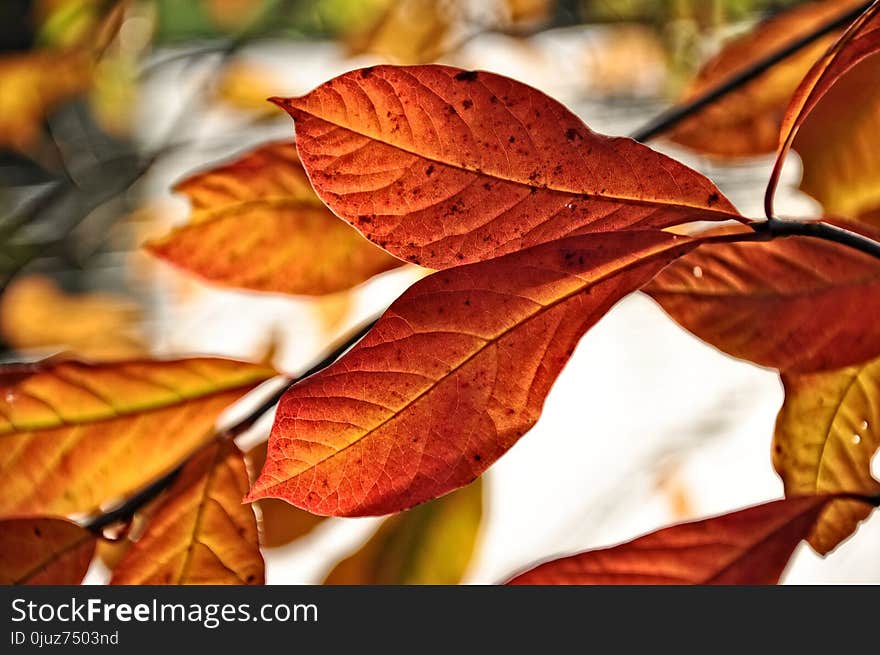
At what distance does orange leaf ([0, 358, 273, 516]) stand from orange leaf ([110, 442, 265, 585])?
0.02m

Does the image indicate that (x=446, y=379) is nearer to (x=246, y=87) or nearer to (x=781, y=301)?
(x=781, y=301)

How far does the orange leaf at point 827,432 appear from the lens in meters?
→ 0.23

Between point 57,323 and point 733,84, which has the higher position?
point 57,323

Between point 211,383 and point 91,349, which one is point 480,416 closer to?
point 211,383

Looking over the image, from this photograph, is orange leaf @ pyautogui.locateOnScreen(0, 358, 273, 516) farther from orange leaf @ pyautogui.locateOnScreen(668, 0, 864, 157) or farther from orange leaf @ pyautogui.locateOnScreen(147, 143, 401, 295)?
orange leaf @ pyautogui.locateOnScreen(668, 0, 864, 157)

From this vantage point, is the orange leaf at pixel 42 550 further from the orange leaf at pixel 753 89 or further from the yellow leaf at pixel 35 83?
the yellow leaf at pixel 35 83

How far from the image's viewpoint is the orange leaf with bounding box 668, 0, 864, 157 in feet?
1.06

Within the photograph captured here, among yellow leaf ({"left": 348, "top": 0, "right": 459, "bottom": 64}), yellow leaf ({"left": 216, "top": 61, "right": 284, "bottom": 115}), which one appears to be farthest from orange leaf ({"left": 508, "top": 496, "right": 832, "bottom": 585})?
yellow leaf ({"left": 216, "top": 61, "right": 284, "bottom": 115})

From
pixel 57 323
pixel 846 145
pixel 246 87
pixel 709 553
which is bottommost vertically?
pixel 709 553

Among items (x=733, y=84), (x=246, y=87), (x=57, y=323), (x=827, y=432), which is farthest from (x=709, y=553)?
(x=57, y=323)

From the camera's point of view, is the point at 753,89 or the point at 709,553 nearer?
the point at 709,553

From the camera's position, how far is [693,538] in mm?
200

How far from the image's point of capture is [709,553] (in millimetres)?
198

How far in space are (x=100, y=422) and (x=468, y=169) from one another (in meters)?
0.15
